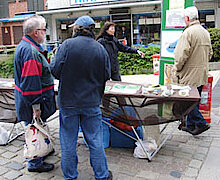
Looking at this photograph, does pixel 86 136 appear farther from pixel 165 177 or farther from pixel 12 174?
pixel 12 174

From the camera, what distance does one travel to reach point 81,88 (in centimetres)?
292

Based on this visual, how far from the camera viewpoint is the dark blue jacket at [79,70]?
2.85m

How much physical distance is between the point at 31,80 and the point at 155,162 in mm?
1954

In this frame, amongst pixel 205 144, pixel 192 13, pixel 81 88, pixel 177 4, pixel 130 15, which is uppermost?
pixel 130 15

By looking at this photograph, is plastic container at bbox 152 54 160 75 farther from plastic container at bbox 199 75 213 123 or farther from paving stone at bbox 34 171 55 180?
paving stone at bbox 34 171 55 180

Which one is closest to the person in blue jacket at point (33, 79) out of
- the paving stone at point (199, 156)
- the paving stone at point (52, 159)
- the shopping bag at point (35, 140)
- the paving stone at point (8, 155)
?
the shopping bag at point (35, 140)

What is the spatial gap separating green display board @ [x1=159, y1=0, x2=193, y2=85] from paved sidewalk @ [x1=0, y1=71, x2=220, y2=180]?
132 centimetres

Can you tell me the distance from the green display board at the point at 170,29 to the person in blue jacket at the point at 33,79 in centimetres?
257

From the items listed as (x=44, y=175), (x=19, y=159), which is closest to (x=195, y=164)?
(x=44, y=175)

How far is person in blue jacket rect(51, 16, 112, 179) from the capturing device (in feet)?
9.39

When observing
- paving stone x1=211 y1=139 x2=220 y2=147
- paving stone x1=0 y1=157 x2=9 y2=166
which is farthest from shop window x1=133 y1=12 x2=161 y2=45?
paving stone x1=0 y1=157 x2=9 y2=166

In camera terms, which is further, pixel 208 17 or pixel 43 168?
pixel 208 17

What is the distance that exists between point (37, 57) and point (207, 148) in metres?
2.78

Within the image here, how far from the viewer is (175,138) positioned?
4.56m
